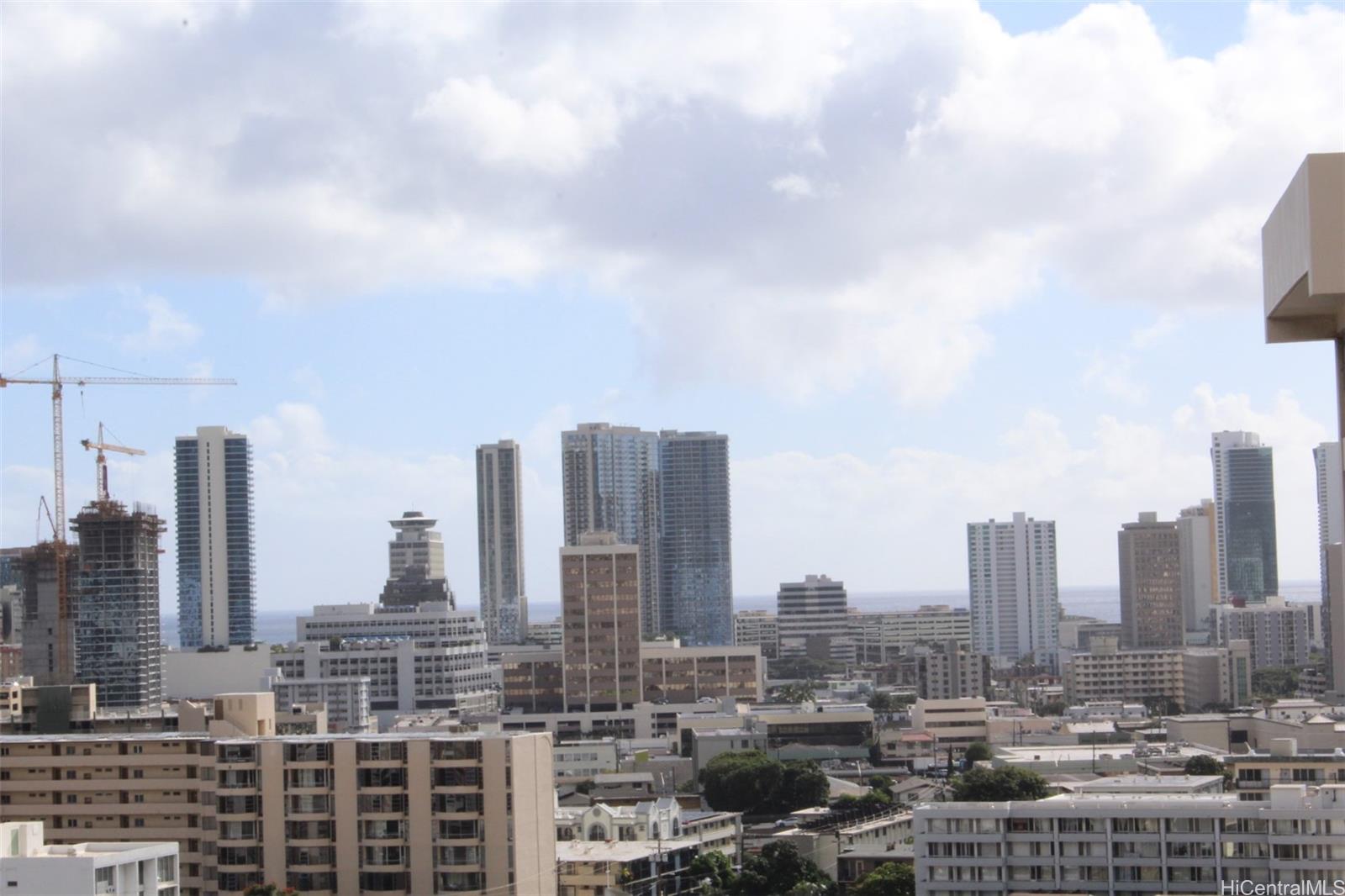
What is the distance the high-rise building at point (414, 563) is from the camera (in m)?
107

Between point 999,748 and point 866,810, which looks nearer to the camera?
point 866,810

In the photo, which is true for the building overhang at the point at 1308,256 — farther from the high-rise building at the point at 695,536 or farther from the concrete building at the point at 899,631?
the high-rise building at the point at 695,536

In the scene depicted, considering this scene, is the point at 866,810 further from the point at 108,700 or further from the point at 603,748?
the point at 108,700

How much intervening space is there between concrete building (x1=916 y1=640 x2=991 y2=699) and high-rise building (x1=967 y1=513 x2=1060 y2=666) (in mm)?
51884

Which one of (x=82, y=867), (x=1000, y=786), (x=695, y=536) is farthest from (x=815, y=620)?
(x=82, y=867)

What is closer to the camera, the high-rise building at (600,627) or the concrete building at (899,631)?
the high-rise building at (600,627)

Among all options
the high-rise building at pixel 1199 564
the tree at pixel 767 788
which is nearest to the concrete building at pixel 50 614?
the tree at pixel 767 788

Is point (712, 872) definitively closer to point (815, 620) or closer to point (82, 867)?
point (82, 867)

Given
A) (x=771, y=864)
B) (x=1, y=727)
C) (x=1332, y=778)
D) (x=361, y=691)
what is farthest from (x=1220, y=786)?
(x=361, y=691)

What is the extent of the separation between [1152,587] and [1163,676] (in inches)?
1527

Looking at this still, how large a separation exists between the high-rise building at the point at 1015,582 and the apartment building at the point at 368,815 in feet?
366

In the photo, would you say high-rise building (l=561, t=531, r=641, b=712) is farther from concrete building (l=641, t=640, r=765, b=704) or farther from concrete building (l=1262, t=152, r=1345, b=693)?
concrete building (l=1262, t=152, r=1345, b=693)

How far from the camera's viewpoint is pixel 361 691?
6769 cm

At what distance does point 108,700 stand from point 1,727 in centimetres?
3807
